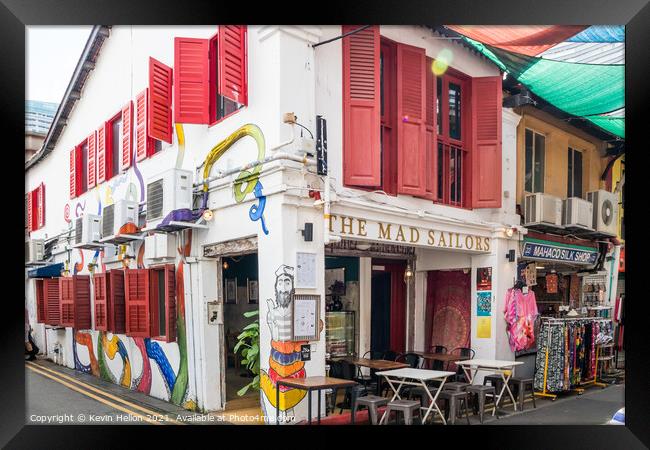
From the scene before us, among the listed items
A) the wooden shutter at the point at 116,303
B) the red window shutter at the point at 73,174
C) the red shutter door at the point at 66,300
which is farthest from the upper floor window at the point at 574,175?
the red shutter door at the point at 66,300

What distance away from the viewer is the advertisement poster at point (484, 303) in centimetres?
833

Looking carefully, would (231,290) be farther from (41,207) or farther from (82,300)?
(41,207)

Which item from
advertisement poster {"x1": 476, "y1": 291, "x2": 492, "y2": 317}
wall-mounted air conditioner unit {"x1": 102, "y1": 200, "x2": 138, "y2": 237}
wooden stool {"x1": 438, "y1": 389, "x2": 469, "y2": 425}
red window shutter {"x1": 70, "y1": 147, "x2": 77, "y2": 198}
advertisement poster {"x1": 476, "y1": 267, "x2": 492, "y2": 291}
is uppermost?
red window shutter {"x1": 70, "y1": 147, "x2": 77, "y2": 198}

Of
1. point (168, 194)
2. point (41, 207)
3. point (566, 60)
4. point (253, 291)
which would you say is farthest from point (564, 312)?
point (41, 207)

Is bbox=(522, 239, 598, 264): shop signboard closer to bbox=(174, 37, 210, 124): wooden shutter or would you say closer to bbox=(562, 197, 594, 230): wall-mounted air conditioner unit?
bbox=(562, 197, 594, 230): wall-mounted air conditioner unit

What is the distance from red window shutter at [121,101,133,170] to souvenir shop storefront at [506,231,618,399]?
5865mm

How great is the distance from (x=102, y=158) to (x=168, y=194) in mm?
2196

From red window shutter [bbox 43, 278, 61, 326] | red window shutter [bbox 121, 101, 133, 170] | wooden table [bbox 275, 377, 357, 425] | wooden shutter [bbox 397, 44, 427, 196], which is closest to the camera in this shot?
wooden table [bbox 275, 377, 357, 425]

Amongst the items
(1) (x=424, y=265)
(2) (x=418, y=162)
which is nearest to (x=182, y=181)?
(2) (x=418, y=162)

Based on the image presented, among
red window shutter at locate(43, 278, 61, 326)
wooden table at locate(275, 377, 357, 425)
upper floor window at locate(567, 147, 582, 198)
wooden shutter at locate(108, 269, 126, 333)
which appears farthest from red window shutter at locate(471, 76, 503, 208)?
red window shutter at locate(43, 278, 61, 326)

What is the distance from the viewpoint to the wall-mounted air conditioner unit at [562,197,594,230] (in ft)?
29.3

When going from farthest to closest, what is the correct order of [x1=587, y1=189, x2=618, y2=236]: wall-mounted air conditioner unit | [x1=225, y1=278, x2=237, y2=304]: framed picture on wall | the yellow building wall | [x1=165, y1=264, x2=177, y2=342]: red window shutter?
[x1=225, y1=278, x2=237, y2=304]: framed picture on wall
[x1=587, y1=189, x2=618, y2=236]: wall-mounted air conditioner unit
the yellow building wall
[x1=165, y1=264, x2=177, y2=342]: red window shutter

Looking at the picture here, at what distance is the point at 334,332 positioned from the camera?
8.26m

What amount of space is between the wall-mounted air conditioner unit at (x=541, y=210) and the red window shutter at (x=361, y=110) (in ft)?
10.8
